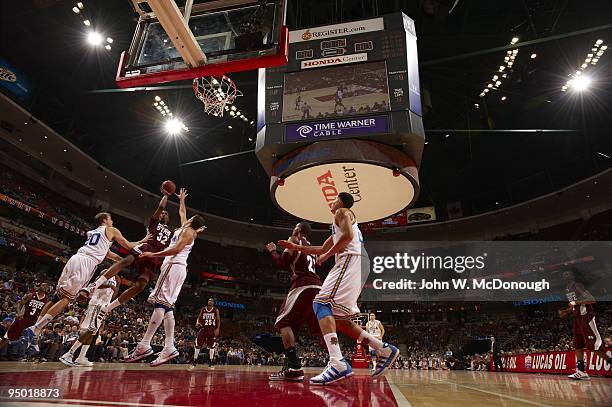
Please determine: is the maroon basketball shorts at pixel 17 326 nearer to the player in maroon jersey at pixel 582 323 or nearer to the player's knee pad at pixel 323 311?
the player's knee pad at pixel 323 311

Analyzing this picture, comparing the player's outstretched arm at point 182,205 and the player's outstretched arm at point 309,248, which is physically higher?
the player's outstretched arm at point 182,205

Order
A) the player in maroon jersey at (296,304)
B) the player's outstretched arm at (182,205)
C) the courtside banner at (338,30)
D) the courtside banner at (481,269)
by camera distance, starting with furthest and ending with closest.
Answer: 1. the courtside banner at (481,269)
2. the courtside banner at (338,30)
3. the player's outstretched arm at (182,205)
4. the player in maroon jersey at (296,304)

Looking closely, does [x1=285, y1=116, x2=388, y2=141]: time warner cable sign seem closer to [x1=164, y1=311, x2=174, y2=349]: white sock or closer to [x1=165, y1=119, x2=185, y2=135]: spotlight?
[x1=164, y1=311, x2=174, y2=349]: white sock

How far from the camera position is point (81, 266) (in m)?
6.05

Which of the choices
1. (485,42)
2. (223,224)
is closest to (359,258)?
(485,42)

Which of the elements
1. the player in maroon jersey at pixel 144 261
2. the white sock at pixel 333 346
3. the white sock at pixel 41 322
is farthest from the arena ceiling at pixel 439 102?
the white sock at pixel 41 322

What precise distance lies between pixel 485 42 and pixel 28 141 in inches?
911

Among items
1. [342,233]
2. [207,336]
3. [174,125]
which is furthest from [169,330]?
[174,125]

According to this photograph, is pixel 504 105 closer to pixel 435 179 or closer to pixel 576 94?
pixel 576 94

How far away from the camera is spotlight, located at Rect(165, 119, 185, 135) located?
60.6 ft

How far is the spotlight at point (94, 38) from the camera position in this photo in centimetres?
1437

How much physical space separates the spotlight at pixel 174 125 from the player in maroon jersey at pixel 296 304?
15119 mm

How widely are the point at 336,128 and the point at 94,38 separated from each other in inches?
513

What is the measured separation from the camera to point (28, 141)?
69.7ft
